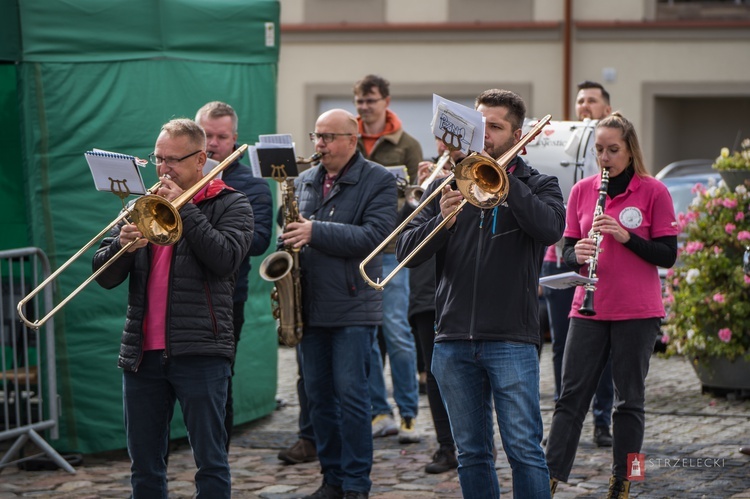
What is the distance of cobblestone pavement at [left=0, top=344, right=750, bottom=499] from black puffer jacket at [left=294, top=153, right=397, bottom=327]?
101cm

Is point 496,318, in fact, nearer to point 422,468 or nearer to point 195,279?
point 195,279

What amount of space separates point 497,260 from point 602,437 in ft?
9.67

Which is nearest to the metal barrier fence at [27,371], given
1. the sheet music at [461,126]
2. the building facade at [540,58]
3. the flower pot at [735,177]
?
the sheet music at [461,126]

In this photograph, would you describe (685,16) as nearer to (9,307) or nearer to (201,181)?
(9,307)

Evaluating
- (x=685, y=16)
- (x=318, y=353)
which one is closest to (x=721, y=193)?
(x=318, y=353)

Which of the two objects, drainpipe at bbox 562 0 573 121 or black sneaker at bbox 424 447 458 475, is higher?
drainpipe at bbox 562 0 573 121

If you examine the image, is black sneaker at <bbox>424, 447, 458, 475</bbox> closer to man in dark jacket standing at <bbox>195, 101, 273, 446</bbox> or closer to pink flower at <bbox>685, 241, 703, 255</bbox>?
man in dark jacket standing at <bbox>195, 101, 273, 446</bbox>

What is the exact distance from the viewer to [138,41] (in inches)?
309

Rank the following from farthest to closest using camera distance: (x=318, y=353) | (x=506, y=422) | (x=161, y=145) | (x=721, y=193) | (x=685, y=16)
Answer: (x=685, y=16)
(x=721, y=193)
(x=318, y=353)
(x=161, y=145)
(x=506, y=422)

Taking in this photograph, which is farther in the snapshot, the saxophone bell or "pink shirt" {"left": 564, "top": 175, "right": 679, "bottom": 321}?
the saxophone bell

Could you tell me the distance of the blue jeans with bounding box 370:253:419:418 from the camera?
830 centimetres

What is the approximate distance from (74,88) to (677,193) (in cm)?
667

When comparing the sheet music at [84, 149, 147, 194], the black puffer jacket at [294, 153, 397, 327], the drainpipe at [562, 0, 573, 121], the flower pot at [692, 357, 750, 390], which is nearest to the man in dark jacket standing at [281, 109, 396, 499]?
the black puffer jacket at [294, 153, 397, 327]

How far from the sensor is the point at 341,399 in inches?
256
